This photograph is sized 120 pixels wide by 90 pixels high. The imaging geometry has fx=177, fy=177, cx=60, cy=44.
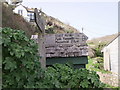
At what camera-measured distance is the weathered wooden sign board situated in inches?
163

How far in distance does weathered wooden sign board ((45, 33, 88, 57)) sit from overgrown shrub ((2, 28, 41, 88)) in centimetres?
248

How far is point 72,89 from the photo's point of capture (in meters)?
2.35

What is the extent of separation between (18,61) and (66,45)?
111 inches

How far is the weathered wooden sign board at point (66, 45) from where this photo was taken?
413 cm

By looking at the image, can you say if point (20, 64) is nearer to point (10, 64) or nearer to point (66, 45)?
point (10, 64)

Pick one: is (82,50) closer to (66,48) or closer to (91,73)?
(66,48)

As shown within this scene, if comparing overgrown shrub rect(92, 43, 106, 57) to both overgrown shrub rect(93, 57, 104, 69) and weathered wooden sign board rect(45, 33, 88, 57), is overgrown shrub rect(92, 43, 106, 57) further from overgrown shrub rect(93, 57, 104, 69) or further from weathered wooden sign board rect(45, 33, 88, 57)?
weathered wooden sign board rect(45, 33, 88, 57)

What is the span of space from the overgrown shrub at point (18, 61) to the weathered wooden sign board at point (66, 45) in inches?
97.5

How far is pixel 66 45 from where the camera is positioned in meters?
4.31

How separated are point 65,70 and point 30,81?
0.94 metres

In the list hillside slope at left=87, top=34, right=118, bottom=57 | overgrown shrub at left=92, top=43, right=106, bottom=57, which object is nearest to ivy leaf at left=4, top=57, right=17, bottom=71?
hillside slope at left=87, top=34, right=118, bottom=57

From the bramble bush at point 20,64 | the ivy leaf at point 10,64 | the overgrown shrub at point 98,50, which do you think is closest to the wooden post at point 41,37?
the bramble bush at point 20,64

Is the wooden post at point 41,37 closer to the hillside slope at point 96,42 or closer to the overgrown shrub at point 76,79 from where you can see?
the overgrown shrub at point 76,79

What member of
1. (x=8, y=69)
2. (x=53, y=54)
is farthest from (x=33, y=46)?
(x=53, y=54)
